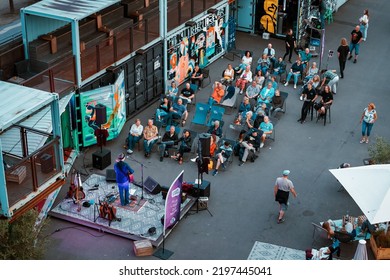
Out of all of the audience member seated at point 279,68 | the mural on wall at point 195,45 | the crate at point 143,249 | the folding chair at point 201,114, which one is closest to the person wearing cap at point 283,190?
the crate at point 143,249

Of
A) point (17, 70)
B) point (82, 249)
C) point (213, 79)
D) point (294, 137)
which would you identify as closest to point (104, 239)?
point (82, 249)

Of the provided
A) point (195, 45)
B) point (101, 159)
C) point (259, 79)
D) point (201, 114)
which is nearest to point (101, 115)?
point (101, 159)

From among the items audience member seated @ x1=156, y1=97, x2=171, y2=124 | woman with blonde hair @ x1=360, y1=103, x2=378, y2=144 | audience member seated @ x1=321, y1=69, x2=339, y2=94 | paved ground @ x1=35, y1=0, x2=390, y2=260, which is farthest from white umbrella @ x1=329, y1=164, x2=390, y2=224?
audience member seated @ x1=321, y1=69, x2=339, y2=94

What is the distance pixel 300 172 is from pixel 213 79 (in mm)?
7498

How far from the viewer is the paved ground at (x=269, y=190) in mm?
17312

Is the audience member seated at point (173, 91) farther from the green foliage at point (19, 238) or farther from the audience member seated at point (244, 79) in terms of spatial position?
the green foliage at point (19, 238)

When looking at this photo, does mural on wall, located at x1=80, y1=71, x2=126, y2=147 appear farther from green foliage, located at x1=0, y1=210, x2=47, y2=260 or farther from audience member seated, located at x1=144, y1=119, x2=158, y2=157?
green foliage, located at x1=0, y1=210, x2=47, y2=260

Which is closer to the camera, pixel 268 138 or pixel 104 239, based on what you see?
pixel 104 239

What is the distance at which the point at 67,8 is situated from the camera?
66.8 feet

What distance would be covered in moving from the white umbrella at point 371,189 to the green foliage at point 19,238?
7314mm

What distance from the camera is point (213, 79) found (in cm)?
2698

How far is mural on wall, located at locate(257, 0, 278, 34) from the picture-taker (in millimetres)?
30438

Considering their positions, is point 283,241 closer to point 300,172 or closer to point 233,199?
point 233,199

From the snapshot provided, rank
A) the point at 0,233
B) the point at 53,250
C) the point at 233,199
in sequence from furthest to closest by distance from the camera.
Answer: the point at 233,199 < the point at 53,250 < the point at 0,233
